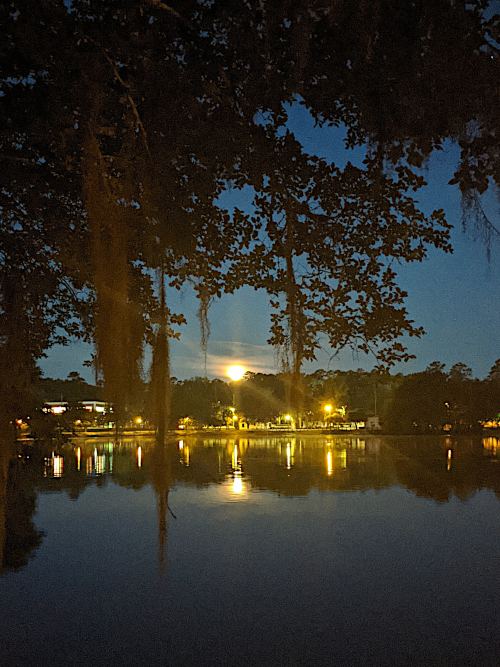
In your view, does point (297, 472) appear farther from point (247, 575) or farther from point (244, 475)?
point (247, 575)

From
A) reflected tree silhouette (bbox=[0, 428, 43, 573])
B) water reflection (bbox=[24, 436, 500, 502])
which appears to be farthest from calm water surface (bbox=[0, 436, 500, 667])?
water reflection (bbox=[24, 436, 500, 502])

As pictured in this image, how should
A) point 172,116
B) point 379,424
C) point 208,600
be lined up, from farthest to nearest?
point 379,424 → point 208,600 → point 172,116

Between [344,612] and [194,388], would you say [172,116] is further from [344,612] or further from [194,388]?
[194,388]

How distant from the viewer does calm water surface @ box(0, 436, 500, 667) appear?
5414 mm

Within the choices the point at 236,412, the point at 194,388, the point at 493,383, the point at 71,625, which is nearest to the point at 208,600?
the point at 71,625

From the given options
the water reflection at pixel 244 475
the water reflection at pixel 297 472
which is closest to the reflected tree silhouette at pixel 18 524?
the water reflection at pixel 244 475

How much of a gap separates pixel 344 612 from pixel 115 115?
549cm

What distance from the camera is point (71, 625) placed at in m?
6.01

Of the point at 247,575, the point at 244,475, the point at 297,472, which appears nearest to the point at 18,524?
the point at 247,575

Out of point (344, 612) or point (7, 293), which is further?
point (344, 612)

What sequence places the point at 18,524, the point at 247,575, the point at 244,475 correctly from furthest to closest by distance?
the point at 244,475 < the point at 18,524 < the point at 247,575

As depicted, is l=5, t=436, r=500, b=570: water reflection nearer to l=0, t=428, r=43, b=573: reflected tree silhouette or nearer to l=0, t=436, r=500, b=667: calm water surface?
l=0, t=428, r=43, b=573: reflected tree silhouette

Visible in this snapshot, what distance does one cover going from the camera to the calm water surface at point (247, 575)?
5.41m

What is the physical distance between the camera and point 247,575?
768cm
